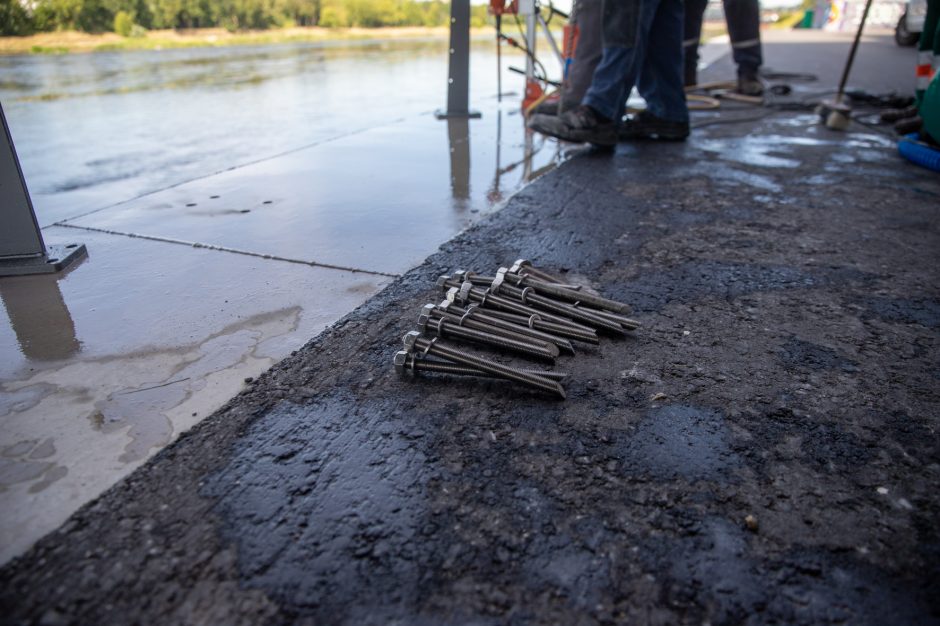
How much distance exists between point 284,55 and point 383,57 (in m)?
2.77

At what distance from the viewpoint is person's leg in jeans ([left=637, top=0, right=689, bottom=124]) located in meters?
4.58

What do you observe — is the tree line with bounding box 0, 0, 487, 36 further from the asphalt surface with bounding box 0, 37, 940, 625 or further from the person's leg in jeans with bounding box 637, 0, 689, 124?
the asphalt surface with bounding box 0, 37, 940, 625

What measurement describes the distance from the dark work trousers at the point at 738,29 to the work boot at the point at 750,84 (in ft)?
0.19

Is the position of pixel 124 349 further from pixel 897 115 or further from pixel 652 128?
pixel 897 115

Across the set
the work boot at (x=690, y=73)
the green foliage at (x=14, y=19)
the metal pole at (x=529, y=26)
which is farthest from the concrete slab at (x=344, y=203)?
the green foliage at (x=14, y=19)

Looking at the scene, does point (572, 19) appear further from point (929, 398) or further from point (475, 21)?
point (475, 21)

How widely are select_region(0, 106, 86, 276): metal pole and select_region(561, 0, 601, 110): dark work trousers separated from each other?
3716 mm

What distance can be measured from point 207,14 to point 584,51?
1961 centimetres

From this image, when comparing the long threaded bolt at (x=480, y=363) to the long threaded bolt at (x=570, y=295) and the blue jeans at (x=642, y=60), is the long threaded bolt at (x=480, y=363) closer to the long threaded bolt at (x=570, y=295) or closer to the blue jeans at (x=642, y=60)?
the long threaded bolt at (x=570, y=295)

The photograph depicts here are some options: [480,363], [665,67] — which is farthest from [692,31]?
[480,363]

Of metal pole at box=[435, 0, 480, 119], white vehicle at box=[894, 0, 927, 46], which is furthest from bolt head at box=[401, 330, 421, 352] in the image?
white vehicle at box=[894, 0, 927, 46]

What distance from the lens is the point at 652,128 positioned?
16.5ft

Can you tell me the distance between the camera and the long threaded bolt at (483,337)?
1807 millimetres

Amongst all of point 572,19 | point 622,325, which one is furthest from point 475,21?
point 622,325
